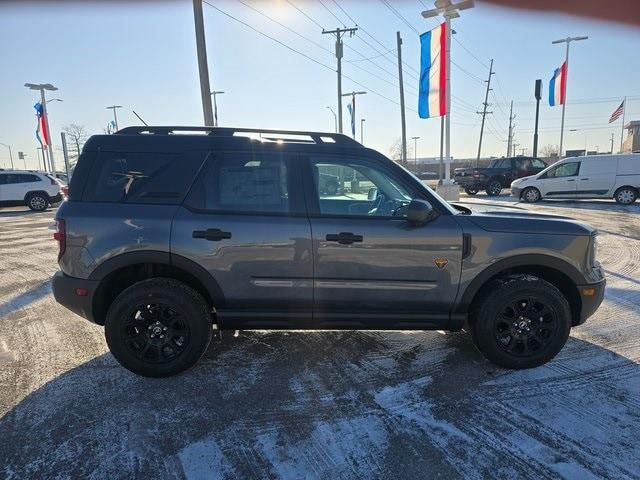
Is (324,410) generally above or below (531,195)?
below

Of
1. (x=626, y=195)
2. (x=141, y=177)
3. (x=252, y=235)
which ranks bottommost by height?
(x=626, y=195)

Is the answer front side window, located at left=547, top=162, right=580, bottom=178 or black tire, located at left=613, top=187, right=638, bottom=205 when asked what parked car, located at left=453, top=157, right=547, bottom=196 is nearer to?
front side window, located at left=547, top=162, right=580, bottom=178

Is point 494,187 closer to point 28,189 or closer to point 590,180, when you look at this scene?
point 590,180

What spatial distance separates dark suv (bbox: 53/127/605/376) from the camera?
3.34m

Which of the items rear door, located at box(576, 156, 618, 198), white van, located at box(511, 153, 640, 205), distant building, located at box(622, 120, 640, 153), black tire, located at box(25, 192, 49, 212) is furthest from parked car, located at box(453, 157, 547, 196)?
distant building, located at box(622, 120, 640, 153)

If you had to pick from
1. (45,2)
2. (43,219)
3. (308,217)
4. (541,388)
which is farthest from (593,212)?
(43,219)

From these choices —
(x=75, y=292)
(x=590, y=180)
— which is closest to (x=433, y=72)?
(x=590, y=180)

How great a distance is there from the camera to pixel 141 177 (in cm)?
343

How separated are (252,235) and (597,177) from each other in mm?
16720

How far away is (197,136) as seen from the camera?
3.52 meters

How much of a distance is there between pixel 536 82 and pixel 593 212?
15924mm

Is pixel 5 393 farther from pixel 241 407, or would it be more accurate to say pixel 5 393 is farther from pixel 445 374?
pixel 445 374

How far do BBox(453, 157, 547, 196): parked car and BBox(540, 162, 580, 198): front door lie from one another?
4.22 metres

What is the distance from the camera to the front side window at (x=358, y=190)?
11.3ft
